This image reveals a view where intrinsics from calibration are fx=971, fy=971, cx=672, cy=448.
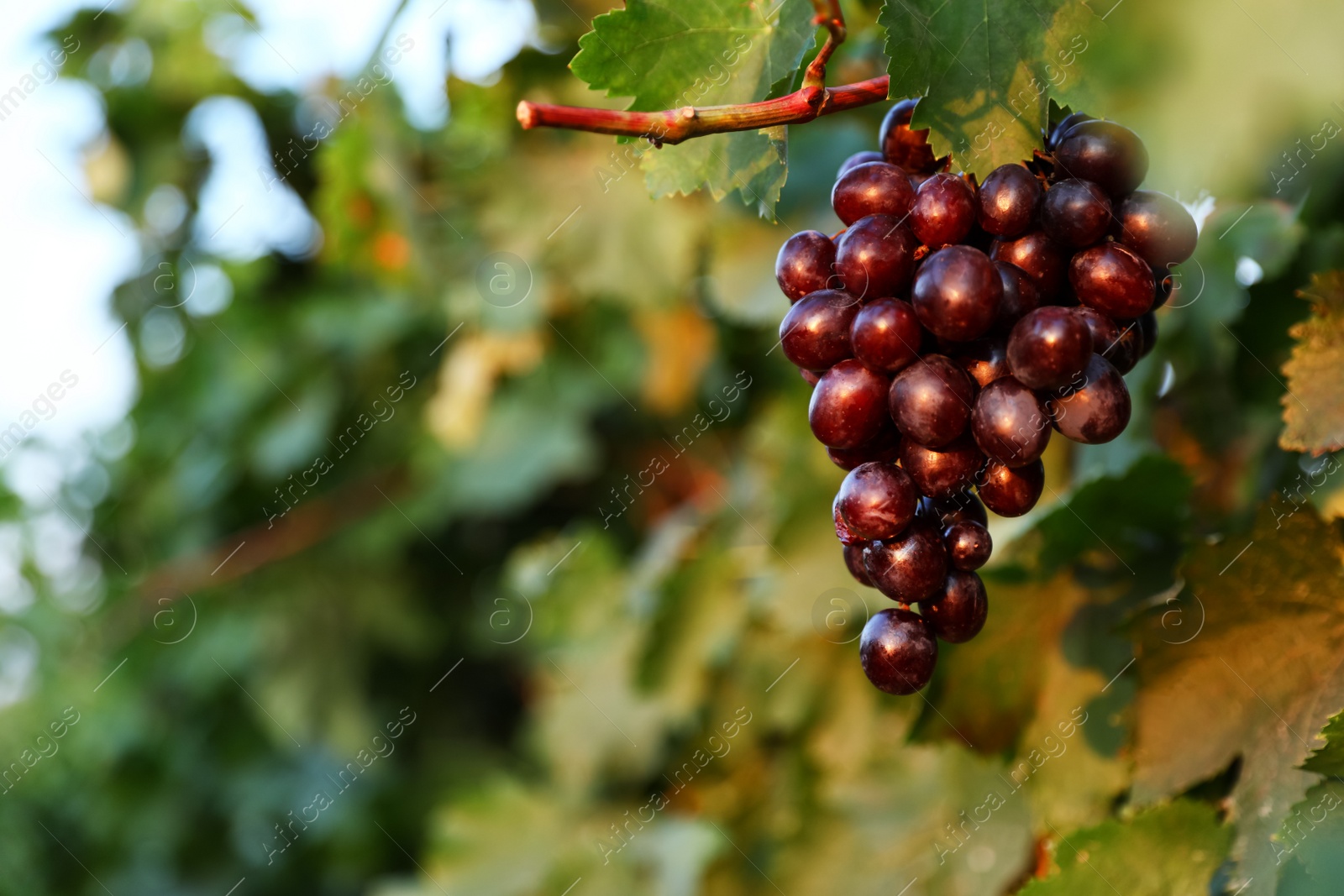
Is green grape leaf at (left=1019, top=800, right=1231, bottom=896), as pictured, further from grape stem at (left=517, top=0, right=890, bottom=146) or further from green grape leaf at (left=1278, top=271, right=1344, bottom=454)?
grape stem at (left=517, top=0, right=890, bottom=146)

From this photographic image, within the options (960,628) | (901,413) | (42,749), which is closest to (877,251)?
(901,413)

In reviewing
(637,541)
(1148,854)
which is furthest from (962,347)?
(637,541)

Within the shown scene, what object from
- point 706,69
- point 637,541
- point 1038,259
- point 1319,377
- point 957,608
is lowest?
point 637,541

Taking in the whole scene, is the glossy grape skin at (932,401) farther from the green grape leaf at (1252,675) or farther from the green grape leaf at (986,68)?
the green grape leaf at (1252,675)

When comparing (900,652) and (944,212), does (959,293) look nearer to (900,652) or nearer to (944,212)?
(944,212)

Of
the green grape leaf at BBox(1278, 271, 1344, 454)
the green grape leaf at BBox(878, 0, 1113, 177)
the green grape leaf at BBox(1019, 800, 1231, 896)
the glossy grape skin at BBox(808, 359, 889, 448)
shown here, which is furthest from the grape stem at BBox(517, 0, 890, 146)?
the green grape leaf at BBox(1019, 800, 1231, 896)
